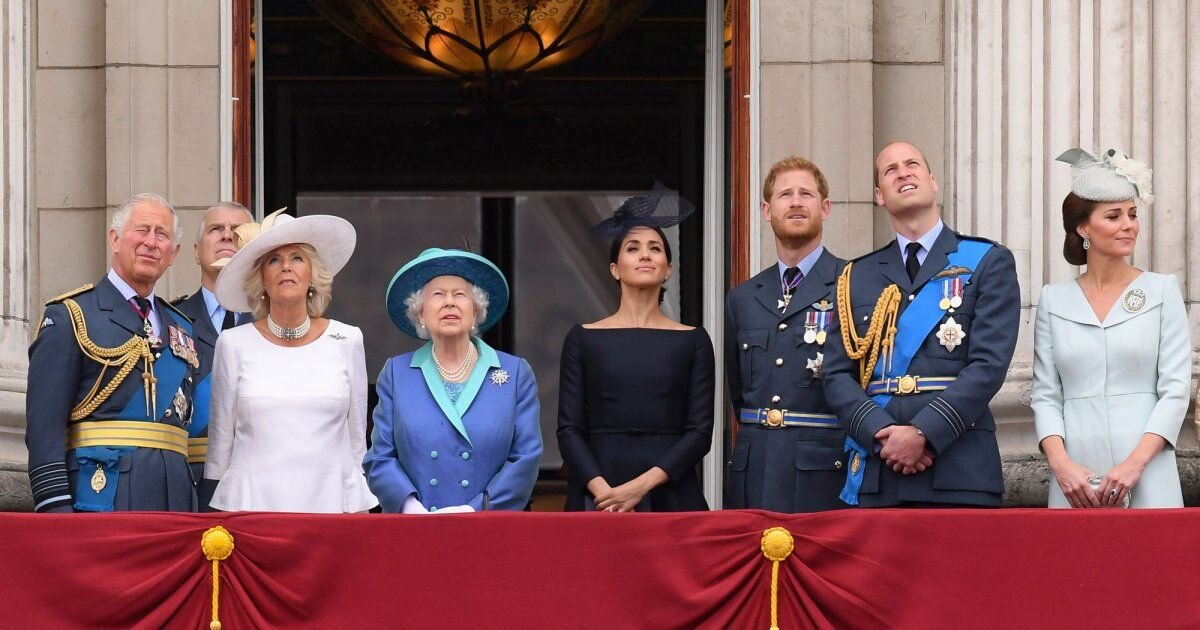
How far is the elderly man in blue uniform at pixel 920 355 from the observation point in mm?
5816

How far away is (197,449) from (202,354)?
356 mm

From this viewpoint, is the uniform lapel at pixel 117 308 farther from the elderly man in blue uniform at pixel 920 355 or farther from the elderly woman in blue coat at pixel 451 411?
the elderly man in blue uniform at pixel 920 355

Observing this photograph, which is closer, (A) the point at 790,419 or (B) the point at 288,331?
(B) the point at 288,331

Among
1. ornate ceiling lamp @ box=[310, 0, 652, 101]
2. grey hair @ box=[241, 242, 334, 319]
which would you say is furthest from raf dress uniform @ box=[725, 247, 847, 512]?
ornate ceiling lamp @ box=[310, 0, 652, 101]

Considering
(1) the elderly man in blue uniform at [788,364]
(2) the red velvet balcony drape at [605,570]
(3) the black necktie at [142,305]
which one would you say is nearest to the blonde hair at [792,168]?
(1) the elderly man in blue uniform at [788,364]

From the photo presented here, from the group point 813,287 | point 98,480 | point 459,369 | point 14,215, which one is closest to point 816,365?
point 813,287

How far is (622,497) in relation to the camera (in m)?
6.34

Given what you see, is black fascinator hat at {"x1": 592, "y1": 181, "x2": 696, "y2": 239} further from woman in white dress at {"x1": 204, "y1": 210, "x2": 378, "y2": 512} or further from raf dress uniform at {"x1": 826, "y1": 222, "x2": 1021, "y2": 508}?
woman in white dress at {"x1": 204, "y1": 210, "x2": 378, "y2": 512}

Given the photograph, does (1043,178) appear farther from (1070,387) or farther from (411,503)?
(411,503)

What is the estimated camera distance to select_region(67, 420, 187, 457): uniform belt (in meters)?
5.89

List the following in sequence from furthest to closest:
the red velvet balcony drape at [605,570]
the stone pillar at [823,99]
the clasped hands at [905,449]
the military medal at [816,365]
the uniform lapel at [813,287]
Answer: the stone pillar at [823,99] < the uniform lapel at [813,287] < the military medal at [816,365] < the clasped hands at [905,449] < the red velvet balcony drape at [605,570]

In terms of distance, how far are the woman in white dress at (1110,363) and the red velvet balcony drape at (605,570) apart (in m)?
0.61

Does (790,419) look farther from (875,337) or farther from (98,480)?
(98,480)

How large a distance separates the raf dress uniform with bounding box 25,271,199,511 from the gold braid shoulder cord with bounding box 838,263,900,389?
2048 millimetres
